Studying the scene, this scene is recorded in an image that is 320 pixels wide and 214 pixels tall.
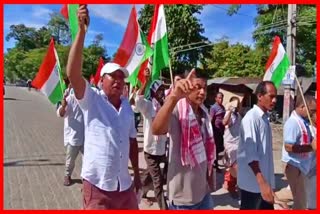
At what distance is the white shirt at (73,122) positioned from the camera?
21.2 ft

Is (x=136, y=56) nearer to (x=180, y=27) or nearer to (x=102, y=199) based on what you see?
(x=102, y=199)

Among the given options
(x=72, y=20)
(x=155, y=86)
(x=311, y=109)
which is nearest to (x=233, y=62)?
(x=155, y=86)

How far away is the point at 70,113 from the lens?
646cm

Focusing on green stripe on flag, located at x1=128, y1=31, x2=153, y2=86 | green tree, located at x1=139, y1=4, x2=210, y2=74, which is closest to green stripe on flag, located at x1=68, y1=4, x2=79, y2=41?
green stripe on flag, located at x1=128, y1=31, x2=153, y2=86

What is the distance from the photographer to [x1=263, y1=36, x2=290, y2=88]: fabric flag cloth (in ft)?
19.3

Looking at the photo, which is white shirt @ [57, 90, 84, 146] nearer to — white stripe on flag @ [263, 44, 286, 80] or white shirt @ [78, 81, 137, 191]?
white stripe on flag @ [263, 44, 286, 80]

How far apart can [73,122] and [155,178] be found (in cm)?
187

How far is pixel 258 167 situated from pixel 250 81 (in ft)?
80.5

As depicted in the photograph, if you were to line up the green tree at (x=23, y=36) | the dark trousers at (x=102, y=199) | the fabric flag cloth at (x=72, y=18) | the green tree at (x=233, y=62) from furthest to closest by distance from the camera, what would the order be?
1. the green tree at (x=23, y=36)
2. the green tree at (x=233, y=62)
3. the fabric flag cloth at (x=72, y=18)
4. the dark trousers at (x=102, y=199)

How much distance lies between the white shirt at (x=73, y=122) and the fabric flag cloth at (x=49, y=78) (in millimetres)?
578

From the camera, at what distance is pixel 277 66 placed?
591 centimetres

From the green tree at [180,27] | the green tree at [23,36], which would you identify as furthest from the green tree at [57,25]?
the green tree at [180,27]

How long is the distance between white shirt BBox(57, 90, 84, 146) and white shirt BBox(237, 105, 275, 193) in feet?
11.1

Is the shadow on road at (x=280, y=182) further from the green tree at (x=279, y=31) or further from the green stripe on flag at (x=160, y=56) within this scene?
the green tree at (x=279, y=31)
